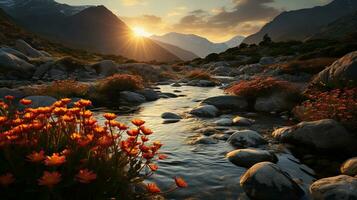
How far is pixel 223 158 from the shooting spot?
6.95 meters

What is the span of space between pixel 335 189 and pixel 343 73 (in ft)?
28.8

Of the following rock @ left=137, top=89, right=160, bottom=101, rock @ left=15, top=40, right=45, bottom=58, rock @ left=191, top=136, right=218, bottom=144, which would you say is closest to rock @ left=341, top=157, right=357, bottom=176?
rock @ left=191, top=136, right=218, bottom=144

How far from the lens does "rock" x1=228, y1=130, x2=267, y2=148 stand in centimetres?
790

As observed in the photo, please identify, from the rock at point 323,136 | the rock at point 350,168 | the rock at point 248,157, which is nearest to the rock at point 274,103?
the rock at point 323,136

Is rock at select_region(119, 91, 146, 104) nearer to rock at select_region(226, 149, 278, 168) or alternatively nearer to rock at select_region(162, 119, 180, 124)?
rock at select_region(162, 119, 180, 124)

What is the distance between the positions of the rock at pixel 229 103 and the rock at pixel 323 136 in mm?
5647

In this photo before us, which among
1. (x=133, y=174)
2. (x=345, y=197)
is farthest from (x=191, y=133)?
(x=133, y=174)

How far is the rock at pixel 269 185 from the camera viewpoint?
16.6 ft

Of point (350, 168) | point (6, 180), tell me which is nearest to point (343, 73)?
point (350, 168)

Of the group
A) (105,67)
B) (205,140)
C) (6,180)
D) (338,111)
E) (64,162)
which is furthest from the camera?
(105,67)

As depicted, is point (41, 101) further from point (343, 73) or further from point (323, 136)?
→ point (343, 73)

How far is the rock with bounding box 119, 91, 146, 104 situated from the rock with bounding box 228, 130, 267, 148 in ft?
29.1

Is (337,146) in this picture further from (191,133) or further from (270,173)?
(191,133)

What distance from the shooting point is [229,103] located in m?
14.3
